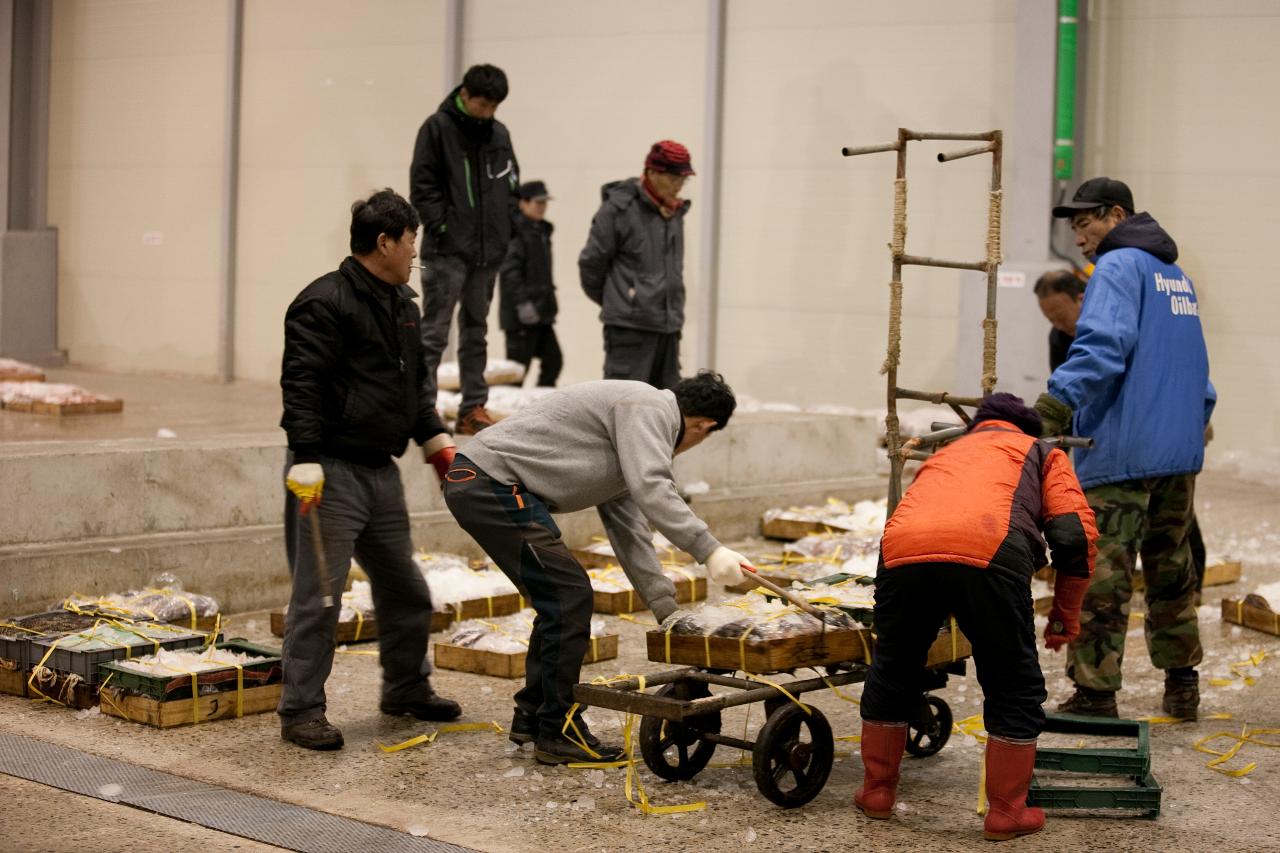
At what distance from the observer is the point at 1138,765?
Answer: 5438 mm

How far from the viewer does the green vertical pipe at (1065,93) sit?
44.8 ft

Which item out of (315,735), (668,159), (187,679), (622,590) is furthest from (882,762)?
(668,159)

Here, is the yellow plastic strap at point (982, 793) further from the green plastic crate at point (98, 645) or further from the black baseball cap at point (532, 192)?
the black baseball cap at point (532, 192)

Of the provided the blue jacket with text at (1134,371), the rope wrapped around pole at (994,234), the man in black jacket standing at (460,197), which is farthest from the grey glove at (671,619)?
the man in black jacket standing at (460,197)

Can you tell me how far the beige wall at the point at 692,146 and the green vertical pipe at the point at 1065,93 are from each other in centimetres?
36

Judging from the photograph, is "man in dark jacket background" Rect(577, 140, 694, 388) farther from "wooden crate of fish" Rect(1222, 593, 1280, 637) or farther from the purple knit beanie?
the purple knit beanie

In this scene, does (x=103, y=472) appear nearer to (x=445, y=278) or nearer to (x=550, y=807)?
(x=445, y=278)

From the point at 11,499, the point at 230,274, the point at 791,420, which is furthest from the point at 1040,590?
the point at 230,274

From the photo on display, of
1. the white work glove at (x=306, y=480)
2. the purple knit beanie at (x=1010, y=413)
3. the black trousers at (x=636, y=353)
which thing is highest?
the black trousers at (x=636, y=353)

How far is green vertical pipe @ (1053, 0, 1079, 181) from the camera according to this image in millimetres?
13648

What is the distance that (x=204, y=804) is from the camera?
5.21 m

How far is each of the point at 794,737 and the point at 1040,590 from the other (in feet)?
13.4

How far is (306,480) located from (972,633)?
7.69 feet

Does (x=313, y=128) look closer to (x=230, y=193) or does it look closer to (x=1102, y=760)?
(x=230, y=193)
